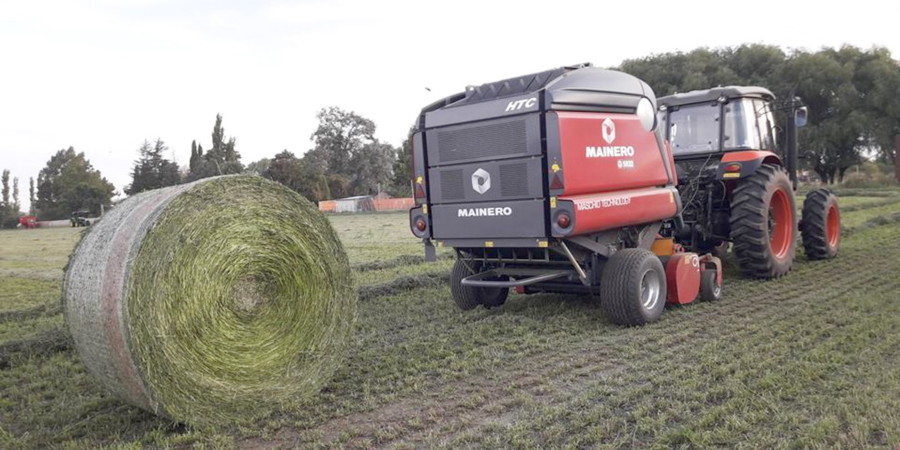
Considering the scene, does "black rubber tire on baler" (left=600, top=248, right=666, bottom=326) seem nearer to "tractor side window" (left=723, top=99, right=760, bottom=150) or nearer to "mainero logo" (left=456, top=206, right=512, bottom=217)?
"mainero logo" (left=456, top=206, right=512, bottom=217)

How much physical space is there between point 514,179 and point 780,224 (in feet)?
16.9

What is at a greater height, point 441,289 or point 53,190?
point 53,190

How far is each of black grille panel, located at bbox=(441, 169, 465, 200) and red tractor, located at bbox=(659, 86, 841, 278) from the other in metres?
3.12

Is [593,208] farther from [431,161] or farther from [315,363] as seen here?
[315,363]

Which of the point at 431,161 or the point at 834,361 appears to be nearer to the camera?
the point at 834,361

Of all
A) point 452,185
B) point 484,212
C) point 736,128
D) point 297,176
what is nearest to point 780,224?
point 736,128

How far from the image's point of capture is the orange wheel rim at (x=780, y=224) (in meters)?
9.65

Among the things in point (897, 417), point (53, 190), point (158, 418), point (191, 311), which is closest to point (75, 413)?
point (158, 418)

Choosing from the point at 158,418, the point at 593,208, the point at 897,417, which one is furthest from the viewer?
the point at 593,208

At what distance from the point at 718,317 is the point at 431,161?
3.22 meters

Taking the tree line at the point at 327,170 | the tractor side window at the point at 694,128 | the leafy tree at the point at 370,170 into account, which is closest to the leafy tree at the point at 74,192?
the tree line at the point at 327,170

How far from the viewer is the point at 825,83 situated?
3653cm

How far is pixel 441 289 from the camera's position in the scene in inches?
370

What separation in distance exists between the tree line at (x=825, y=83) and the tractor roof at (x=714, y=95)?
27199 millimetres
